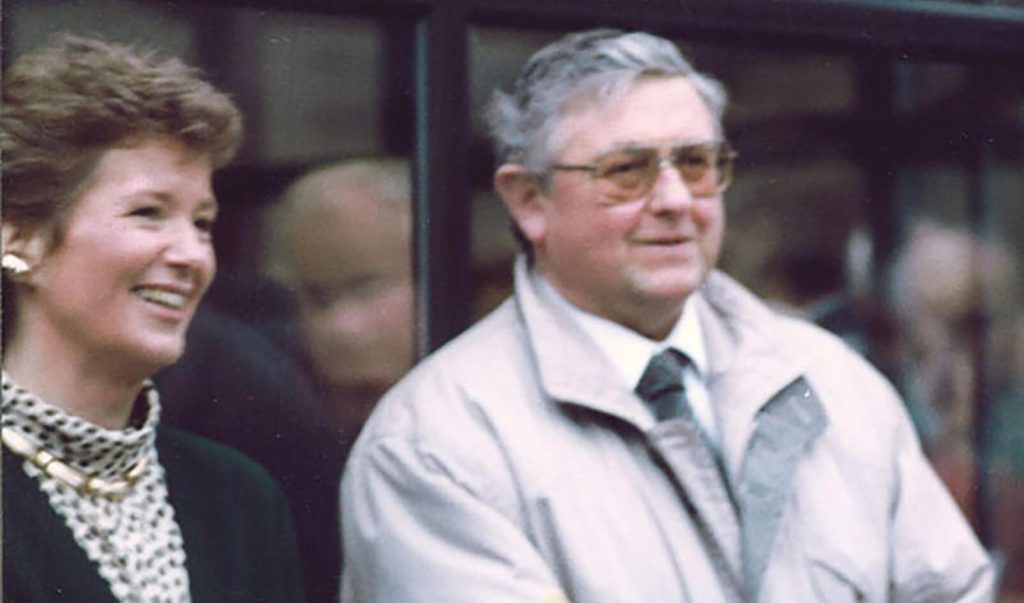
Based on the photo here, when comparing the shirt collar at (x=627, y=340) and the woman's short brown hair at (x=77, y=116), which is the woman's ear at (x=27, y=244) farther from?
the shirt collar at (x=627, y=340)

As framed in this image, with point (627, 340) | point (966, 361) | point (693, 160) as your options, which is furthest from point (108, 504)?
point (966, 361)

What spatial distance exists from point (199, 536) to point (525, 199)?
82 cm

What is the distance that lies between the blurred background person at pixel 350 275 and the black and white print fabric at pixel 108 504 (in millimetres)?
584

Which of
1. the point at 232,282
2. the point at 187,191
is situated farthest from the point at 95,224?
the point at 232,282

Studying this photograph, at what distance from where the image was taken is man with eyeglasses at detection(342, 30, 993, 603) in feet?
10.5

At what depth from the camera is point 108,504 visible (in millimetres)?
2973

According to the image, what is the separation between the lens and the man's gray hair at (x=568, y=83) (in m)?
3.39

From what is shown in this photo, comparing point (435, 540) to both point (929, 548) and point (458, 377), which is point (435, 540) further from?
point (929, 548)

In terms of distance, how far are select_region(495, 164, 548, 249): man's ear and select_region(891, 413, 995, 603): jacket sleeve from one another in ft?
2.34

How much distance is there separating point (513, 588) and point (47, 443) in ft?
2.32

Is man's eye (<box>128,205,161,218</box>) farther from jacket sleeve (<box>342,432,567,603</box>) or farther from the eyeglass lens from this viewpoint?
the eyeglass lens

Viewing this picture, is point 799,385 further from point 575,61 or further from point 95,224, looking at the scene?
point 95,224

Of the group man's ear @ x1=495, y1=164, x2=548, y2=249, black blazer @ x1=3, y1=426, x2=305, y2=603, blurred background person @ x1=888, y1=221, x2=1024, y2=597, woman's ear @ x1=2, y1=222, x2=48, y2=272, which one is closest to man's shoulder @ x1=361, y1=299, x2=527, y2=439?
man's ear @ x1=495, y1=164, x2=548, y2=249

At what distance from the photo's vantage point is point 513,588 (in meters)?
3.05
